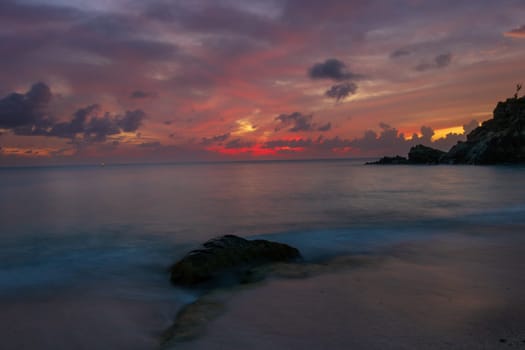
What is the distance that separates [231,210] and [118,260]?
12.6 meters

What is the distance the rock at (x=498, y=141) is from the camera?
249 feet

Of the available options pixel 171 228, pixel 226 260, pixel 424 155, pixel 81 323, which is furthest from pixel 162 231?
pixel 424 155

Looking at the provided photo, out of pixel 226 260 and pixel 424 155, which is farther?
pixel 424 155

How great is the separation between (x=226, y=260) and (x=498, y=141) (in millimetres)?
87609

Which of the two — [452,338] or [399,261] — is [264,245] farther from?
[452,338]

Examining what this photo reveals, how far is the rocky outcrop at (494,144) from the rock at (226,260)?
279 ft

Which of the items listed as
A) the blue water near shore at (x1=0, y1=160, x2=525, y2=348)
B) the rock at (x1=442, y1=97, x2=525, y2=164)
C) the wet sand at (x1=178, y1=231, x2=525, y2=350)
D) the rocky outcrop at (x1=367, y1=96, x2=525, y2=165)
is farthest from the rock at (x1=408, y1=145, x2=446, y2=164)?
the wet sand at (x1=178, y1=231, x2=525, y2=350)

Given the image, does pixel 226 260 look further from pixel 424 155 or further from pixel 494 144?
pixel 424 155

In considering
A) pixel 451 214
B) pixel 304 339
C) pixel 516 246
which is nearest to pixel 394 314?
pixel 304 339

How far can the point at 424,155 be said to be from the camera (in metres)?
99.4

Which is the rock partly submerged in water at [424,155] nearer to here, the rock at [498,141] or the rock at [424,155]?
the rock at [424,155]

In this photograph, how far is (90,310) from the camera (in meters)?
6.33

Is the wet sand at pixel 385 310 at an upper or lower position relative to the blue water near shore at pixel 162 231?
upper

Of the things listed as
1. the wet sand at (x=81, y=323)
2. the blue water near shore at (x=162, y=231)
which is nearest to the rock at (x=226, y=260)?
the blue water near shore at (x=162, y=231)
